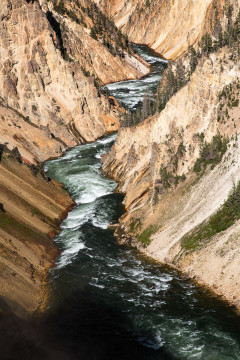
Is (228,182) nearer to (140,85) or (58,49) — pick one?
(58,49)

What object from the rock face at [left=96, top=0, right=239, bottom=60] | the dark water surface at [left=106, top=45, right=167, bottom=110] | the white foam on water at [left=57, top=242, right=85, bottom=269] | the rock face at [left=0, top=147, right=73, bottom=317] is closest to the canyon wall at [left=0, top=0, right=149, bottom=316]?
the rock face at [left=0, top=147, right=73, bottom=317]

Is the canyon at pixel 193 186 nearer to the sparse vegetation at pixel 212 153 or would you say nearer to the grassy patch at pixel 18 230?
the sparse vegetation at pixel 212 153

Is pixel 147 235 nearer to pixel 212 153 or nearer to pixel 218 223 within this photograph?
pixel 218 223

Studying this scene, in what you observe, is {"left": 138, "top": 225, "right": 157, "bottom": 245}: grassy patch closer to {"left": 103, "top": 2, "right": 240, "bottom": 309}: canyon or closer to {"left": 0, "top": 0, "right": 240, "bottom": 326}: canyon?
{"left": 103, "top": 2, "right": 240, "bottom": 309}: canyon

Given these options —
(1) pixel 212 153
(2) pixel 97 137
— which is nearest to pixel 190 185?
(1) pixel 212 153

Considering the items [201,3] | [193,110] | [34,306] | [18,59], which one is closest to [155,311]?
[34,306]

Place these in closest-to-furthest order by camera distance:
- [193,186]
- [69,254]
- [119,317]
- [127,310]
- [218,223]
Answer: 1. [119,317]
2. [127,310]
3. [218,223]
4. [69,254]
5. [193,186]
